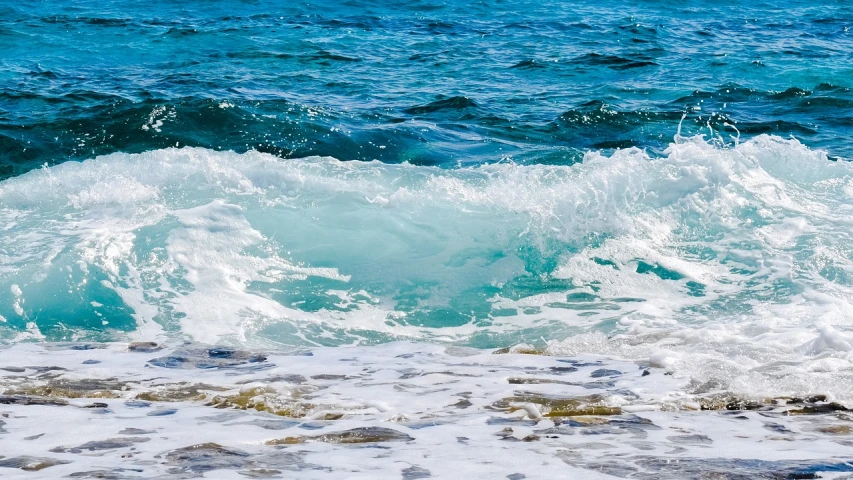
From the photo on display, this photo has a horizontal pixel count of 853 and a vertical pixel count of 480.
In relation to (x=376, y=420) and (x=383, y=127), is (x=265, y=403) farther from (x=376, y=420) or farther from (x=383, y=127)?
(x=383, y=127)

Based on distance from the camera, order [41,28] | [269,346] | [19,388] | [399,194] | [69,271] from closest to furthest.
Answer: [19,388] → [269,346] → [69,271] → [399,194] → [41,28]

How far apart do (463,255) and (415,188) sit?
4.65 feet

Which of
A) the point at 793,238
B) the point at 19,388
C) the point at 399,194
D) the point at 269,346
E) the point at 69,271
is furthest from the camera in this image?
the point at 399,194

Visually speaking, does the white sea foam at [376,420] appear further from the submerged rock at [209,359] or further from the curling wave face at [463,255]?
the curling wave face at [463,255]

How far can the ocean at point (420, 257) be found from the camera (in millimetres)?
4293

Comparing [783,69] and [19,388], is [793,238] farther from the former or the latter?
[783,69]

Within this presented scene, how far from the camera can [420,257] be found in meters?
7.80

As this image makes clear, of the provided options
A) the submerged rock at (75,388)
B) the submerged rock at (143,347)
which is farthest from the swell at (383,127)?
the submerged rock at (75,388)

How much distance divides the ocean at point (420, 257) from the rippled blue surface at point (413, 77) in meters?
0.07

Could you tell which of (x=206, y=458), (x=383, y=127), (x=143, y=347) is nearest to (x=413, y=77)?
(x=383, y=127)

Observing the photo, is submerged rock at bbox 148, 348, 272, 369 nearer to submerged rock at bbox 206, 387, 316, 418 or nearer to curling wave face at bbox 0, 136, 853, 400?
curling wave face at bbox 0, 136, 853, 400

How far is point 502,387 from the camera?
511cm

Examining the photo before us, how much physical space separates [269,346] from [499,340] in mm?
1617

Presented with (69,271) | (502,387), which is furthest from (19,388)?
(502,387)
